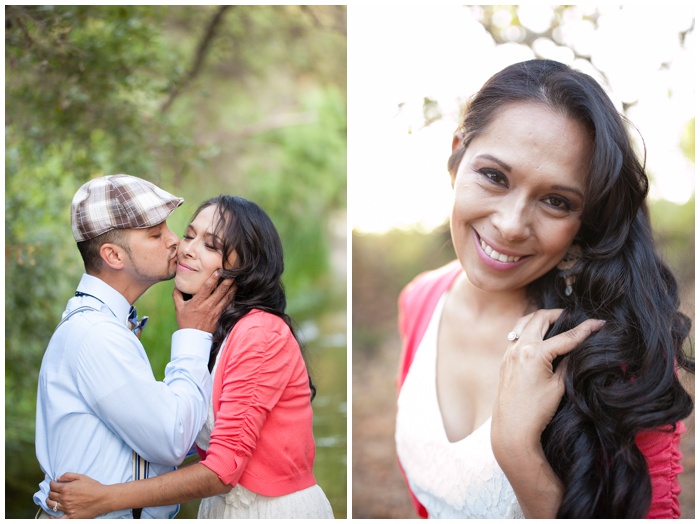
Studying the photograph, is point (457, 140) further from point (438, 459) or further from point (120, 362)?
point (120, 362)

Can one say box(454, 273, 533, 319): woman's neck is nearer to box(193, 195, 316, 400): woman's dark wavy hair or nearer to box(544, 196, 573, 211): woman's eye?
box(544, 196, 573, 211): woman's eye

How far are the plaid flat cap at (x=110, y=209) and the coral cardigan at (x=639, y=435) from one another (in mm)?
→ 1068

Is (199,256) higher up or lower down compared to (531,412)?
higher up

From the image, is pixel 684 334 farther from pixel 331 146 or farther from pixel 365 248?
pixel 331 146

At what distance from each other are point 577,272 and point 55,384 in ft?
5.44

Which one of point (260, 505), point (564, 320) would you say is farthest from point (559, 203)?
point (260, 505)

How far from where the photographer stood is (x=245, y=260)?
226 centimetres

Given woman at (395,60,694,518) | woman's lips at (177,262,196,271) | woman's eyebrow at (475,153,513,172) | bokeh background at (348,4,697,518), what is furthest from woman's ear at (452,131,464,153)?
woman's lips at (177,262,196,271)

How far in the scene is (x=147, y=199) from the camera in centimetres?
225

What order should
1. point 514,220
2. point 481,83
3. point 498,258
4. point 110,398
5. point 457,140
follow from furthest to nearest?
point 481,83, point 457,140, point 498,258, point 514,220, point 110,398

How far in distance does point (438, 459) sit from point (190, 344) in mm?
899

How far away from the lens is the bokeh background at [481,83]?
8.95ft

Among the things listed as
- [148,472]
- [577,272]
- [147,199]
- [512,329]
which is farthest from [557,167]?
[148,472]

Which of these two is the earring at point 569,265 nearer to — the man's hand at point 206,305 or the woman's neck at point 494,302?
the woman's neck at point 494,302
